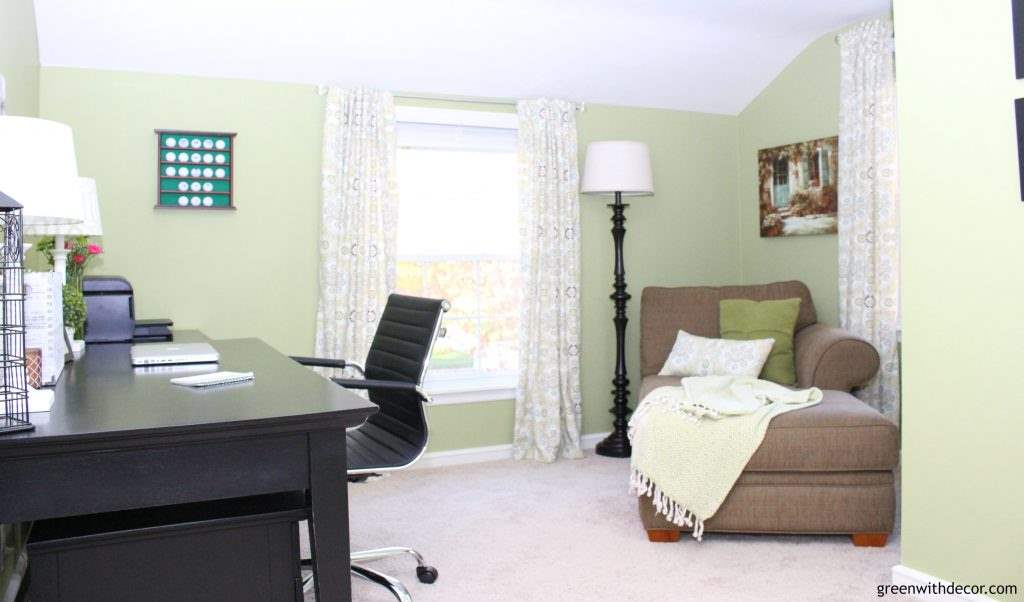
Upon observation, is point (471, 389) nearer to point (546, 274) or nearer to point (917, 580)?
point (546, 274)

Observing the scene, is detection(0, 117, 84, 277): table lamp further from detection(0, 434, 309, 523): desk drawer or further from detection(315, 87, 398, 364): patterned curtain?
detection(315, 87, 398, 364): patterned curtain

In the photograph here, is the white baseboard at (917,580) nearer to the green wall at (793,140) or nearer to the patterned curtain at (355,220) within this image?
the green wall at (793,140)

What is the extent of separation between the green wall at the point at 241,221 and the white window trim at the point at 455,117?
0.44 m

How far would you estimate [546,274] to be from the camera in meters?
4.52

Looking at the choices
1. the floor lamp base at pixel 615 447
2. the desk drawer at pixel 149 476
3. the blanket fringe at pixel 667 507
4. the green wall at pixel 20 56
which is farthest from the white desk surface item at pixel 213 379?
the floor lamp base at pixel 615 447

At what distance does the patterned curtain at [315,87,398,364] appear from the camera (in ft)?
13.3

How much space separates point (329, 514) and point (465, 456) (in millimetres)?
2862

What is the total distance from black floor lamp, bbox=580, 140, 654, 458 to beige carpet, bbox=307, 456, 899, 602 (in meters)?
0.62

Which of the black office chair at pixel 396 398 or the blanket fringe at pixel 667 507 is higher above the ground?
the black office chair at pixel 396 398

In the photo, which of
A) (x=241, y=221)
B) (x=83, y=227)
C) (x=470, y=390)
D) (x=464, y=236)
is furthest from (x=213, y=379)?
(x=464, y=236)

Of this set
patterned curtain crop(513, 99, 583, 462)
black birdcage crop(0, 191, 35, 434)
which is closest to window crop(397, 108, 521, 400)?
patterned curtain crop(513, 99, 583, 462)

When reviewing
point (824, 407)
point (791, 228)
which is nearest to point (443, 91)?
point (791, 228)

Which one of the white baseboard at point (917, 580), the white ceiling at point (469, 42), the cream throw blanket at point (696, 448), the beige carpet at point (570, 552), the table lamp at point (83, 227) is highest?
the white ceiling at point (469, 42)

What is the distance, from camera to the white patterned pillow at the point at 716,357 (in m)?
3.88
